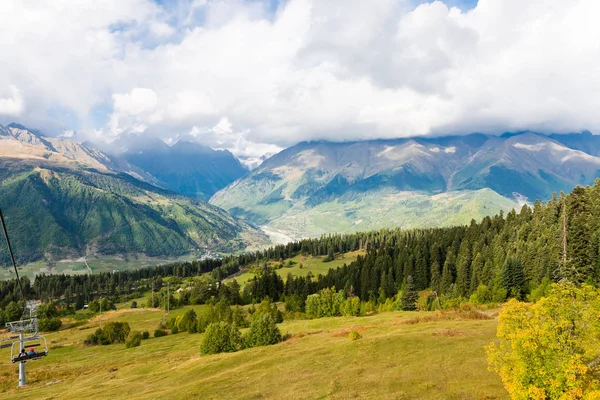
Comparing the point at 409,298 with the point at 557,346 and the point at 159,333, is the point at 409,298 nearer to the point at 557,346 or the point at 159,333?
the point at 159,333

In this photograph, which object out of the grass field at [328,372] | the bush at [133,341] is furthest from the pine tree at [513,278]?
the bush at [133,341]

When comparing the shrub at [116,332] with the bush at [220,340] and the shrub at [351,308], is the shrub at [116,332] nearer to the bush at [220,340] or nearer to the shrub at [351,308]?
the bush at [220,340]

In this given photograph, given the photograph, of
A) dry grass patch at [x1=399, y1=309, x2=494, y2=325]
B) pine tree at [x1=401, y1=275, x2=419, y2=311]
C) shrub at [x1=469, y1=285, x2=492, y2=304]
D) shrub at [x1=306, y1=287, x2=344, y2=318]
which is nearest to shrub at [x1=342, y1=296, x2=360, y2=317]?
shrub at [x1=306, y1=287, x2=344, y2=318]

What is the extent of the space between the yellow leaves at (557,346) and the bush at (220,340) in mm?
60316

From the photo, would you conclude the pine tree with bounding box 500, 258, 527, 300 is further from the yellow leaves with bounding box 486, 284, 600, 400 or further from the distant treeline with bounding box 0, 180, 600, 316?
the yellow leaves with bounding box 486, 284, 600, 400

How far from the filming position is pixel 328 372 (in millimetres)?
46531

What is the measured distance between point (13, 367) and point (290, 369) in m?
96.9

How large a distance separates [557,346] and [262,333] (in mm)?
57725

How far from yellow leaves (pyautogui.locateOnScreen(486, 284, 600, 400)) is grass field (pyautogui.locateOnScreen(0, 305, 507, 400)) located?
7340 mm

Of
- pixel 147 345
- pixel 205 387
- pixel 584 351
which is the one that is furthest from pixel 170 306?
pixel 584 351

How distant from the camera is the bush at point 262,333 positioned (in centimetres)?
7312

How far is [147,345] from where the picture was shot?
115062 millimetres

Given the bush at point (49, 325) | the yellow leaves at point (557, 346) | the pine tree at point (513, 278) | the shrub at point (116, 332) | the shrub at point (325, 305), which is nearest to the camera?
the yellow leaves at point (557, 346)

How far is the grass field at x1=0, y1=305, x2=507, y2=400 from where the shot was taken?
126 feet
